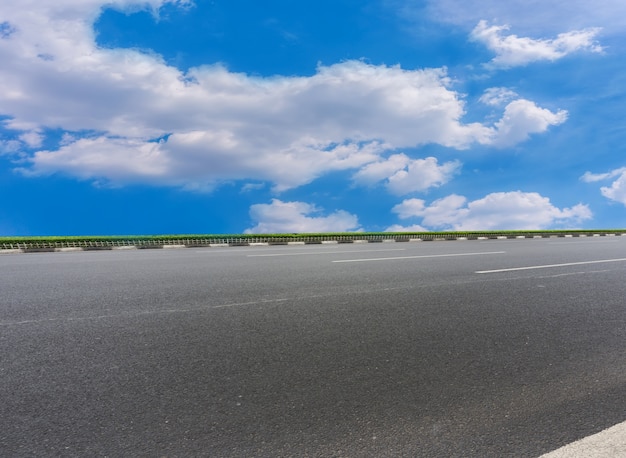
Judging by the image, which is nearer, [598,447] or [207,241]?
[598,447]

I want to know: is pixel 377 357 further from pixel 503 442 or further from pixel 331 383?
pixel 503 442

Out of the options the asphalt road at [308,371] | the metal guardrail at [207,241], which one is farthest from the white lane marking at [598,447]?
the metal guardrail at [207,241]

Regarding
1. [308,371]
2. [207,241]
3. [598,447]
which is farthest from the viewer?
[207,241]

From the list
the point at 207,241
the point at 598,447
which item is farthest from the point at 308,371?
the point at 207,241

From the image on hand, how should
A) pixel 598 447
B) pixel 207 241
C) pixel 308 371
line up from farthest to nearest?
pixel 207 241
pixel 308 371
pixel 598 447

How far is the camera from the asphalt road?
205 centimetres

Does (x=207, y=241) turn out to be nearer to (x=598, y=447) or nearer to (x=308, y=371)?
(x=308, y=371)

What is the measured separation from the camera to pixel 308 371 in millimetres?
2826

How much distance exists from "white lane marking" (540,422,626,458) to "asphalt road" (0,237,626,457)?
5cm

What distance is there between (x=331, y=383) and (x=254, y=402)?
541 mm

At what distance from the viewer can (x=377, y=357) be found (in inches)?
122

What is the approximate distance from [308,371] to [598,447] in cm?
169

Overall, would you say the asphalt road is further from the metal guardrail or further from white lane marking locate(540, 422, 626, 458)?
the metal guardrail

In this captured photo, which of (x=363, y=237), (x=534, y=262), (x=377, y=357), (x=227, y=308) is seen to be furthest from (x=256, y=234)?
(x=377, y=357)
